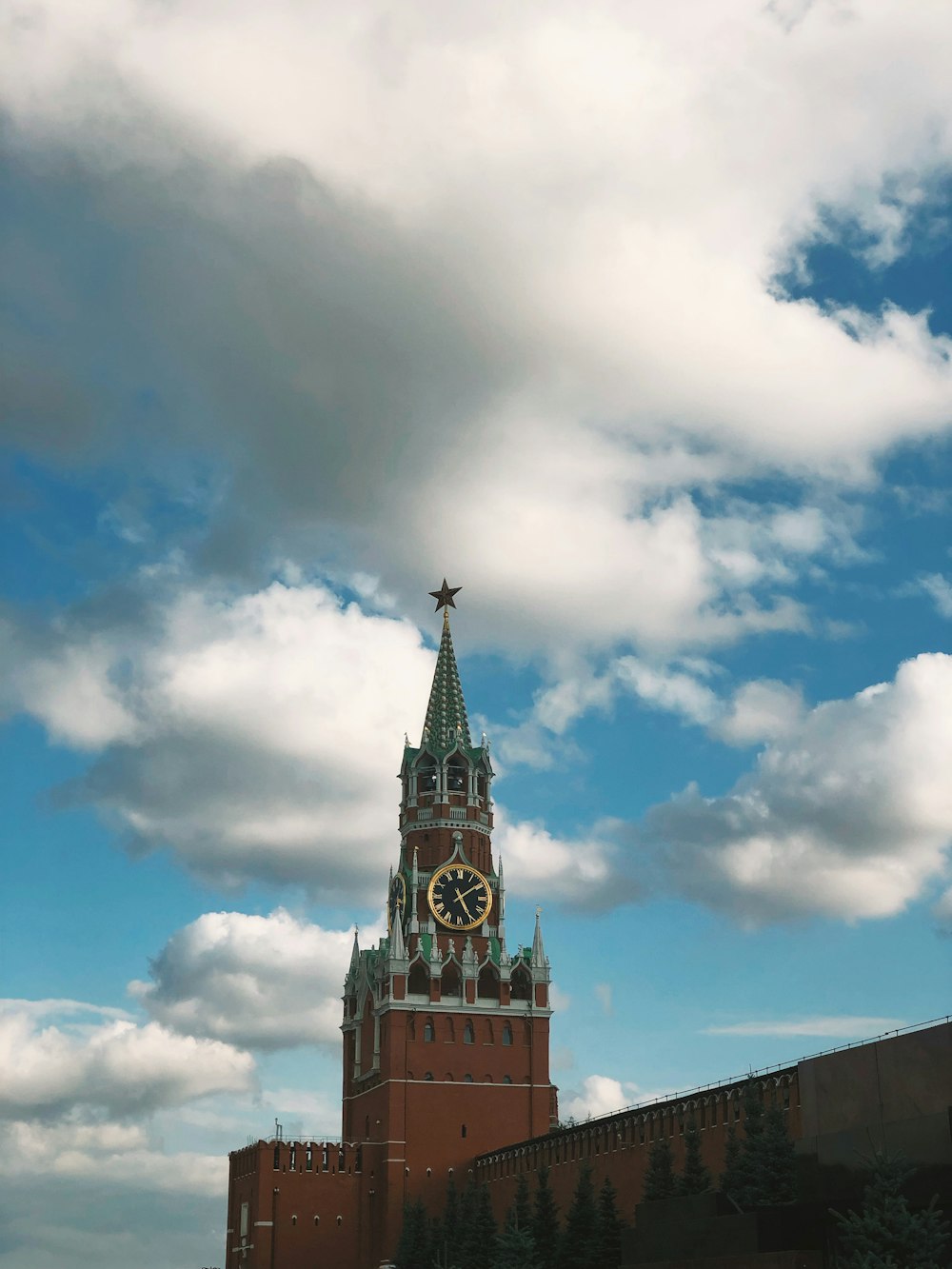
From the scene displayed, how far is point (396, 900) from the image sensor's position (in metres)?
107

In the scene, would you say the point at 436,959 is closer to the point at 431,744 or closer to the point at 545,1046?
the point at 545,1046

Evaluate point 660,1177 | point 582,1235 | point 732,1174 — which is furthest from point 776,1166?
point 582,1235

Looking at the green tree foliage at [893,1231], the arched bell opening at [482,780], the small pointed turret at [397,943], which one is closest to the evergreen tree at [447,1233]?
the small pointed turret at [397,943]

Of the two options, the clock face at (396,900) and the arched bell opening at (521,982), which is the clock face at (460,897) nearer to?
the clock face at (396,900)

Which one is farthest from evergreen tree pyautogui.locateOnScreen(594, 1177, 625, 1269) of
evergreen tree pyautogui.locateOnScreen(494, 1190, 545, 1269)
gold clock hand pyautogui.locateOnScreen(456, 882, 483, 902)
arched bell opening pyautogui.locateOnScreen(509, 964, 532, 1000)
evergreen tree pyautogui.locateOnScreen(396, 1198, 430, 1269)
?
gold clock hand pyautogui.locateOnScreen(456, 882, 483, 902)

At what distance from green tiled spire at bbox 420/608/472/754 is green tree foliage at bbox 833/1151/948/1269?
66153 mm

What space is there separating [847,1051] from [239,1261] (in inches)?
2101

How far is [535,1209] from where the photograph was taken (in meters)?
78.8

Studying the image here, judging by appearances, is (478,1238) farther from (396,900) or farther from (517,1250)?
(396,900)

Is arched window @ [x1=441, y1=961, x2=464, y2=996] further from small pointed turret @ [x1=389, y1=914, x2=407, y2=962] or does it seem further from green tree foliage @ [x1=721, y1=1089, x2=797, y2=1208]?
green tree foliage @ [x1=721, y1=1089, x2=797, y2=1208]

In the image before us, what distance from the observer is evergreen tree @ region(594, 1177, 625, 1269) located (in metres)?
67.4

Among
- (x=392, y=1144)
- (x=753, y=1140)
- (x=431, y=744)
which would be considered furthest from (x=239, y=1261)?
(x=753, y=1140)

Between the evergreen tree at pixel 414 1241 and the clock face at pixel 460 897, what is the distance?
1957cm

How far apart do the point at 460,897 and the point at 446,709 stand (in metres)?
14.4
